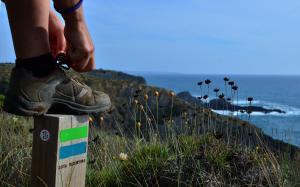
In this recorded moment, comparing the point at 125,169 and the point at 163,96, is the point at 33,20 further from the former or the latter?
the point at 163,96

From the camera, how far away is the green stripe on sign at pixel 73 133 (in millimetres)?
2559

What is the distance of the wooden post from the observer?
8.34 feet

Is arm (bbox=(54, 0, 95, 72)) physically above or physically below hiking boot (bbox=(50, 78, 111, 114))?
above

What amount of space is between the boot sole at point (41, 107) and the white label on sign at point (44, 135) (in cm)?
9

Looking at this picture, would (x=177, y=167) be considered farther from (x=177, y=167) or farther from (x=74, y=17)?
(x=74, y=17)

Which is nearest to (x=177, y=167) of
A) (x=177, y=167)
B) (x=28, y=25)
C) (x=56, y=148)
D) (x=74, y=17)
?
(x=177, y=167)

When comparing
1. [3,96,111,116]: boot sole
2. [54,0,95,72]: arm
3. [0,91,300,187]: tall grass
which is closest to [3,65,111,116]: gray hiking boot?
[3,96,111,116]: boot sole

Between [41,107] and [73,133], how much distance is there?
21cm

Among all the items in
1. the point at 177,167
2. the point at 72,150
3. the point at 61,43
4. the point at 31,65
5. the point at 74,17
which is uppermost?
the point at 74,17

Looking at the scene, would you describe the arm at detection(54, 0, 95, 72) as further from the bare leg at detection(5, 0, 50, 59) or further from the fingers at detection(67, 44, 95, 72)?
the bare leg at detection(5, 0, 50, 59)

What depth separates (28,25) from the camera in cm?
247

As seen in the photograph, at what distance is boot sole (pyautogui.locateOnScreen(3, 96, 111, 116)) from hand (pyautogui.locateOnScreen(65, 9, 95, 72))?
0.19 m

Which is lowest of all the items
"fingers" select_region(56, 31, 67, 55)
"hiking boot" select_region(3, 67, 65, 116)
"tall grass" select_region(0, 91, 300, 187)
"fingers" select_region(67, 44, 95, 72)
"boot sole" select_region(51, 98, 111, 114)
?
"tall grass" select_region(0, 91, 300, 187)

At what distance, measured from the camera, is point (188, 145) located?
448 cm
